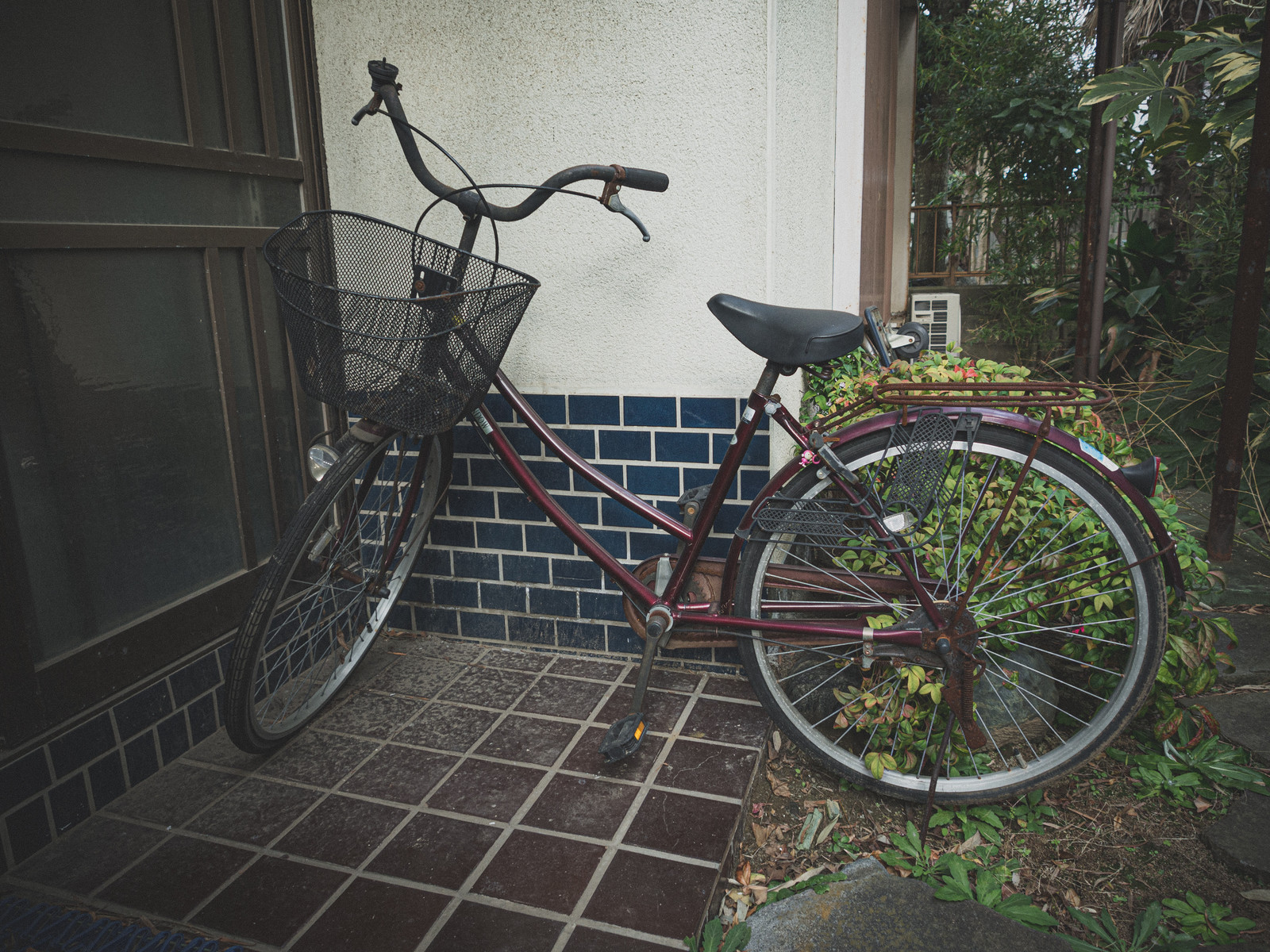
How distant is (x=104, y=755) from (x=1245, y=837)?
112 inches

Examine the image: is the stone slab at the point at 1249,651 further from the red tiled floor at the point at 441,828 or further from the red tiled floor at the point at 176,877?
the red tiled floor at the point at 176,877

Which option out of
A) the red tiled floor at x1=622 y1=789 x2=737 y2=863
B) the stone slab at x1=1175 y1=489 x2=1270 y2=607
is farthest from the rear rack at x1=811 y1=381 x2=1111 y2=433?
the stone slab at x1=1175 y1=489 x2=1270 y2=607

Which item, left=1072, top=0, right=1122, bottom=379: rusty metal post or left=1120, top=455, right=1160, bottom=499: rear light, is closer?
left=1120, top=455, right=1160, bottom=499: rear light

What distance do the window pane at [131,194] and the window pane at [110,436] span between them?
0.31ft

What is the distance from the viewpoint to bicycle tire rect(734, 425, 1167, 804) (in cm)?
200

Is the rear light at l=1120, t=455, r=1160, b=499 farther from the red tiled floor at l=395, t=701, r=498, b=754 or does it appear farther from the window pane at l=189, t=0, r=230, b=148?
the window pane at l=189, t=0, r=230, b=148

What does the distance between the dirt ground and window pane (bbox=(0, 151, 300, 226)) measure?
225 cm

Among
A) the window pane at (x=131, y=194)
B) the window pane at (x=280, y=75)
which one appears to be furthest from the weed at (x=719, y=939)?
the window pane at (x=280, y=75)

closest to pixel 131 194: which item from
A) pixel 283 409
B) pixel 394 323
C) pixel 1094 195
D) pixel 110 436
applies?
pixel 110 436

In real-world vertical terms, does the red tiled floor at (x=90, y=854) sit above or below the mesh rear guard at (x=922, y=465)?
below

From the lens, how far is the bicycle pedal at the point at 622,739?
7.22ft

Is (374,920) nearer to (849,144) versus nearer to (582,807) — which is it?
(582,807)

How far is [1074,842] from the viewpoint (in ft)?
6.81

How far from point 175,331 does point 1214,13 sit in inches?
322
